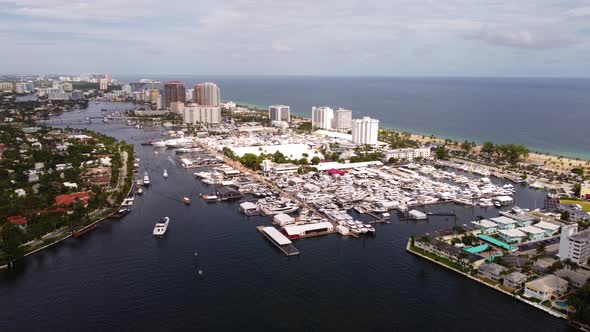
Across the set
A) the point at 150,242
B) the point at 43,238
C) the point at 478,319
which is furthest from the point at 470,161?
the point at 43,238

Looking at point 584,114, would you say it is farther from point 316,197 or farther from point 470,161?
point 316,197

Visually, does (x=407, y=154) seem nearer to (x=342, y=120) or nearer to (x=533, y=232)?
(x=533, y=232)

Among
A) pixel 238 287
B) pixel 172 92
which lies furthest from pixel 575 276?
pixel 172 92

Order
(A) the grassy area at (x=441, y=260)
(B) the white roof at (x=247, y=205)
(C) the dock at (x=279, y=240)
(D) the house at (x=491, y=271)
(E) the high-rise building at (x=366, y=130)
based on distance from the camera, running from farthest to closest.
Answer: (E) the high-rise building at (x=366, y=130), (B) the white roof at (x=247, y=205), (C) the dock at (x=279, y=240), (A) the grassy area at (x=441, y=260), (D) the house at (x=491, y=271)

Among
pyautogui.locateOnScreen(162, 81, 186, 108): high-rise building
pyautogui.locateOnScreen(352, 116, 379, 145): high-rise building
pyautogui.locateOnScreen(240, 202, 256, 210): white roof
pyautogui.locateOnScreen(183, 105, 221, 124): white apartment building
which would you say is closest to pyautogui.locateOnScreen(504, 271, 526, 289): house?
pyautogui.locateOnScreen(240, 202, 256, 210): white roof

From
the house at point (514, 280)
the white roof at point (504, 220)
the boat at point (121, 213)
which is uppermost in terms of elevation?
the white roof at point (504, 220)

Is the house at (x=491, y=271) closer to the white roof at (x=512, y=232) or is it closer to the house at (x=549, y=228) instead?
the white roof at (x=512, y=232)

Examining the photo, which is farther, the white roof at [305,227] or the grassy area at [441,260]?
the white roof at [305,227]

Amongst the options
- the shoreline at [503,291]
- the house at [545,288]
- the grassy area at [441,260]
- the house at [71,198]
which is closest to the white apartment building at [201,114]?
the house at [71,198]
